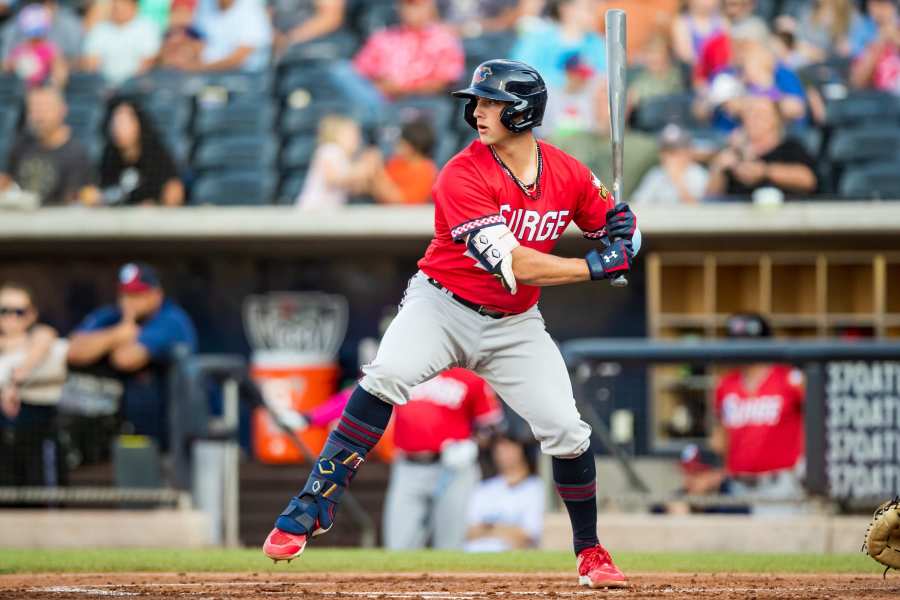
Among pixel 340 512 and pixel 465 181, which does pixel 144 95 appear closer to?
pixel 340 512

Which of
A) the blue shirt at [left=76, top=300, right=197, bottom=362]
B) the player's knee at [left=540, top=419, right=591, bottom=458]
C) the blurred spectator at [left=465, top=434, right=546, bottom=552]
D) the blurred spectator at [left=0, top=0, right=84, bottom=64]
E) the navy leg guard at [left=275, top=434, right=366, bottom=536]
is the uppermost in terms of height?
the blurred spectator at [left=0, top=0, right=84, bottom=64]

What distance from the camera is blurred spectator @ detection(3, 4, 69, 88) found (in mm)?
11762

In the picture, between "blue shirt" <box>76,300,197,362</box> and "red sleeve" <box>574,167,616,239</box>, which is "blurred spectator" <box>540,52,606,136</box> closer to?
"blue shirt" <box>76,300,197,362</box>

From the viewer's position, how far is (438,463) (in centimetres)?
844

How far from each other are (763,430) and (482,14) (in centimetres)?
509

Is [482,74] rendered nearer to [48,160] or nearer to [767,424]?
[767,424]

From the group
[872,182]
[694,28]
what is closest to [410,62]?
[694,28]

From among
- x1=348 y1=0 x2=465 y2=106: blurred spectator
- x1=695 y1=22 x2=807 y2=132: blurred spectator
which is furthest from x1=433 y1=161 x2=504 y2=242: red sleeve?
x1=348 y1=0 x2=465 y2=106: blurred spectator

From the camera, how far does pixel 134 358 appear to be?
8.27 metres

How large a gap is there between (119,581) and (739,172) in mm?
6047

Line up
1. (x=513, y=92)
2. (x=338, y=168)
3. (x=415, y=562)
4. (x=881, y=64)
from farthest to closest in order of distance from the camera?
(x=881, y=64) < (x=338, y=168) < (x=415, y=562) < (x=513, y=92)

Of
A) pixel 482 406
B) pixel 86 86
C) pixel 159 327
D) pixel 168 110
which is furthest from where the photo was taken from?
pixel 86 86

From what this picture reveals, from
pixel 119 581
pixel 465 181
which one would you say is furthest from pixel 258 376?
pixel 465 181

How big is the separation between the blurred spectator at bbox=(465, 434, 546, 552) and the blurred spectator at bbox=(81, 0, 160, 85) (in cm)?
489
